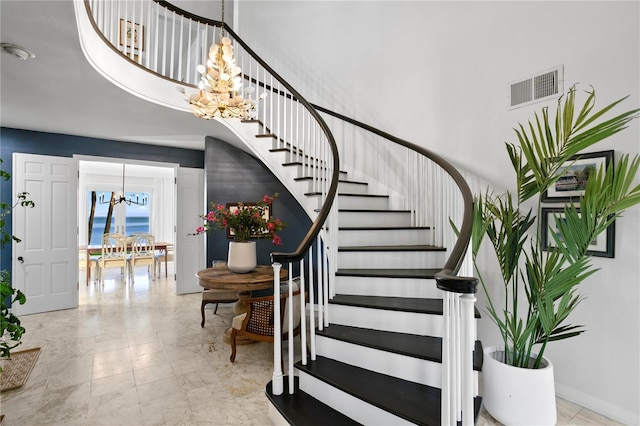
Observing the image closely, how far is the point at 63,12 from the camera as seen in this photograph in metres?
2.15

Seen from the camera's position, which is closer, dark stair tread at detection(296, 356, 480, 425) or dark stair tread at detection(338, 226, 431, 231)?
dark stair tread at detection(296, 356, 480, 425)

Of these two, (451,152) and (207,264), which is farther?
(207,264)

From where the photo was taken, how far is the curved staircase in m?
1.46

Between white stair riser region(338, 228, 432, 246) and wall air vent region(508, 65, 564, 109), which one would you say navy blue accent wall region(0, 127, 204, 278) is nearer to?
white stair riser region(338, 228, 432, 246)

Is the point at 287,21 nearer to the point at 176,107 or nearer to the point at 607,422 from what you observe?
the point at 176,107

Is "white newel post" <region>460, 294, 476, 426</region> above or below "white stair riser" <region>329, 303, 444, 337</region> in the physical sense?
above

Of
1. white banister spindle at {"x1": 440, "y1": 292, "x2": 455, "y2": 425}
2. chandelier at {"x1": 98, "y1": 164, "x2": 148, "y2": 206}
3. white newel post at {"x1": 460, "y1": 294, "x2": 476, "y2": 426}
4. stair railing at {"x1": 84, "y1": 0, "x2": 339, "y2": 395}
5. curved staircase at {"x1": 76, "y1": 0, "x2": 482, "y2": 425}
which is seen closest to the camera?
white newel post at {"x1": 460, "y1": 294, "x2": 476, "y2": 426}

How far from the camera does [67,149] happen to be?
15.9 ft

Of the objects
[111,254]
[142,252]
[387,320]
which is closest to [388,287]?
[387,320]

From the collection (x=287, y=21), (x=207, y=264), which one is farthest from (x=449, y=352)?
(x=287, y=21)

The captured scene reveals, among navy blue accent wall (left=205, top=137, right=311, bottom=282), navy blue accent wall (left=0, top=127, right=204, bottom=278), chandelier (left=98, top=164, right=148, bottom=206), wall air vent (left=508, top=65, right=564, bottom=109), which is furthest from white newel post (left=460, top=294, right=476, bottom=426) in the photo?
chandelier (left=98, top=164, right=148, bottom=206)

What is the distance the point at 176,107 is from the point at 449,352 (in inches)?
149

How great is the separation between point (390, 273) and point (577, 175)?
5.21 ft

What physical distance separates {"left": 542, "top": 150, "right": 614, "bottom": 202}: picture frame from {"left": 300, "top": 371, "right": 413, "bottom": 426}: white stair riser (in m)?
1.94
